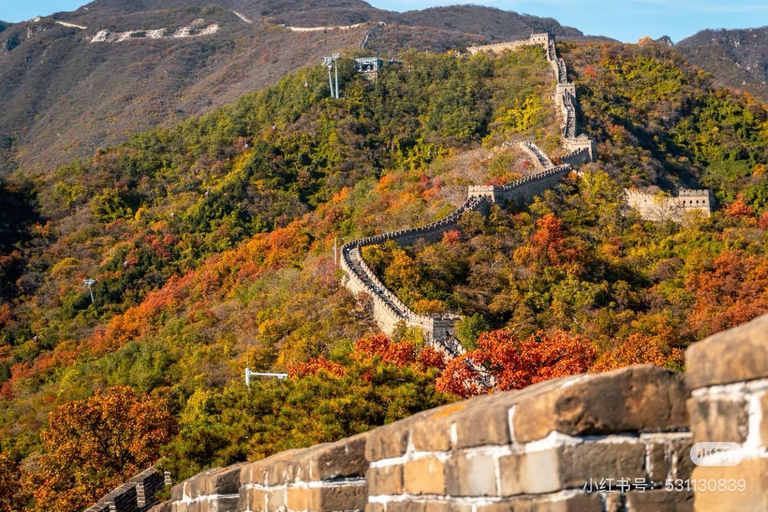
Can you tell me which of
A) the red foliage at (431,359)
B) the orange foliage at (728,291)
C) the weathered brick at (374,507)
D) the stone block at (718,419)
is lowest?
the orange foliage at (728,291)

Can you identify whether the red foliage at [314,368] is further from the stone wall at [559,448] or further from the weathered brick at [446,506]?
the stone wall at [559,448]

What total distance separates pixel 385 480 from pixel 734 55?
180 meters

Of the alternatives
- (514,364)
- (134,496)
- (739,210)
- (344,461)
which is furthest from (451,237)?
(344,461)

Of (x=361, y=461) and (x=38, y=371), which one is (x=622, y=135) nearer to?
(x=38, y=371)

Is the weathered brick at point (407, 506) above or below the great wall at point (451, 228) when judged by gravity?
above

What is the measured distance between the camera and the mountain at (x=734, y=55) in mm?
132875

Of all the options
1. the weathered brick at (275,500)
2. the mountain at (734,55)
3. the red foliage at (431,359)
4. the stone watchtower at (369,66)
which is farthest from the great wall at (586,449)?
the mountain at (734,55)

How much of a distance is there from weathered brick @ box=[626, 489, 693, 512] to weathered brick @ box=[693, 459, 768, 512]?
358 millimetres

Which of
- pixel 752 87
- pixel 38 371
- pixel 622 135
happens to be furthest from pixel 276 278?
pixel 752 87

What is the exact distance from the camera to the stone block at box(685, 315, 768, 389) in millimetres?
3020

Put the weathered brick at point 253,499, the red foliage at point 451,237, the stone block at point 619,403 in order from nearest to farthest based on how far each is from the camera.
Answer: the stone block at point 619,403
the weathered brick at point 253,499
the red foliage at point 451,237

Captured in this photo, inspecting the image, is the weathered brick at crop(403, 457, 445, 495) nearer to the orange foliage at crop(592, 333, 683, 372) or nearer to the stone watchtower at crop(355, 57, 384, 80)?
the orange foliage at crop(592, 333, 683, 372)

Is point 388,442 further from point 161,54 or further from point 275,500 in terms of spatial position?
point 161,54

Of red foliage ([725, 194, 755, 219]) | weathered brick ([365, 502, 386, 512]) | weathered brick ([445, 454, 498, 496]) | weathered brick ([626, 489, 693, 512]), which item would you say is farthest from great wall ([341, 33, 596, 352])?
weathered brick ([626, 489, 693, 512])
